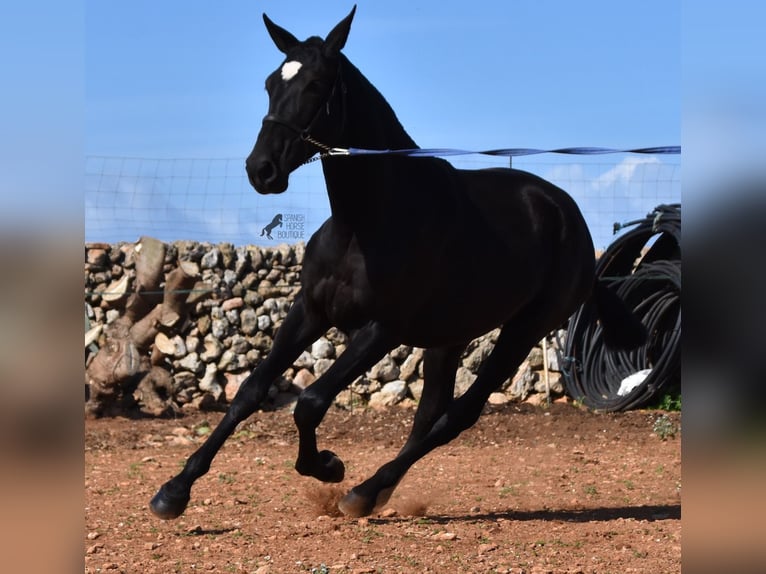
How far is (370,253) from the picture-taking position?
187 inches

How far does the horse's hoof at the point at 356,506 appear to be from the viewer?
5312 millimetres

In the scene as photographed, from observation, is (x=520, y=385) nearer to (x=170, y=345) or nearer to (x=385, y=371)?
(x=385, y=371)

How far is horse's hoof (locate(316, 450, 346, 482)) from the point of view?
17.2 feet

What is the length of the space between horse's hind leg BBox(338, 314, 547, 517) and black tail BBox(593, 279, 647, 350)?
0.85 metres

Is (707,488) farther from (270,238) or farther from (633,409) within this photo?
(270,238)

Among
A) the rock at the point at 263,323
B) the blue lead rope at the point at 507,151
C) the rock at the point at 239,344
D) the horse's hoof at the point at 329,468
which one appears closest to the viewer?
the blue lead rope at the point at 507,151

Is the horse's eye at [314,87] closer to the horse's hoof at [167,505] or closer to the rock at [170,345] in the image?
the horse's hoof at [167,505]

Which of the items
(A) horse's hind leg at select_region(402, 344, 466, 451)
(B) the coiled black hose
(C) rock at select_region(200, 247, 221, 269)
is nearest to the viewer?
(A) horse's hind leg at select_region(402, 344, 466, 451)

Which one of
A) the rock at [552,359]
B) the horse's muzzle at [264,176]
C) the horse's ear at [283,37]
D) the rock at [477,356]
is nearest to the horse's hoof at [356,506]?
the horse's muzzle at [264,176]

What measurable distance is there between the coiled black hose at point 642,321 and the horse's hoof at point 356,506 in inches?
198

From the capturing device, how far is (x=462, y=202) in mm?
5223

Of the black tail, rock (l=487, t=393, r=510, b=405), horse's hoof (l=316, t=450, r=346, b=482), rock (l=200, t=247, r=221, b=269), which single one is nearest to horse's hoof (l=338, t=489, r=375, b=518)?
horse's hoof (l=316, t=450, r=346, b=482)

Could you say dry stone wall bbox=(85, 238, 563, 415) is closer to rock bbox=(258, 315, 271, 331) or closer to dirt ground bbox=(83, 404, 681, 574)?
rock bbox=(258, 315, 271, 331)

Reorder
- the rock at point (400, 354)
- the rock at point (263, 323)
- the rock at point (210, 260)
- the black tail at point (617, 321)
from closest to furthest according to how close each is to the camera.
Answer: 1. the black tail at point (617, 321)
2. the rock at point (400, 354)
3. the rock at point (263, 323)
4. the rock at point (210, 260)
